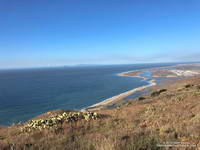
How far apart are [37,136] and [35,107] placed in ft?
116

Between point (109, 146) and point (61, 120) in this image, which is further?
point (61, 120)

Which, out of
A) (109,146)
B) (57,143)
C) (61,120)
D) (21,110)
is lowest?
(21,110)

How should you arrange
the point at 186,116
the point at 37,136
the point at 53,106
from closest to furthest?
the point at 37,136 < the point at 186,116 < the point at 53,106

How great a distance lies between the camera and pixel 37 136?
583 centimetres

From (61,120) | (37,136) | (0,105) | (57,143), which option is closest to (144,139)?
(57,143)

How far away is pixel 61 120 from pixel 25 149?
4074 mm

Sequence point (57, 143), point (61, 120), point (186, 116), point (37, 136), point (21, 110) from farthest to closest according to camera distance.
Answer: point (21, 110), point (61, 120), point (186, 116), point (37, 136), point (57, 143)

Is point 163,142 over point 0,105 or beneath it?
over

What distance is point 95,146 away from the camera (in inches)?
153

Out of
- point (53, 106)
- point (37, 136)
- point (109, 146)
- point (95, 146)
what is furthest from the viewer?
point (53, 106)

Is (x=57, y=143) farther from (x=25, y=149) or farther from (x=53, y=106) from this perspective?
(x=53, y=106)

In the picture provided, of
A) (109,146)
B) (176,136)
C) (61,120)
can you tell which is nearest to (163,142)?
(176,136)

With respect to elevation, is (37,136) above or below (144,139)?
below

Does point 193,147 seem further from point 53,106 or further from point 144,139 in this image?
point 53,106
